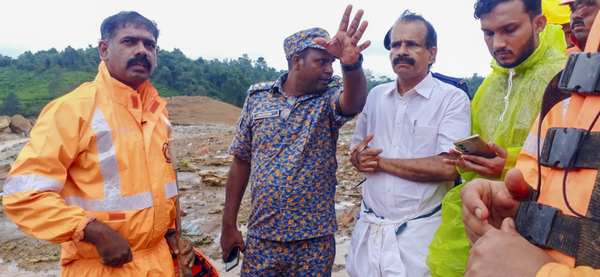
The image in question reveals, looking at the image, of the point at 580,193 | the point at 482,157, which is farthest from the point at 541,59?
the point at 580,193

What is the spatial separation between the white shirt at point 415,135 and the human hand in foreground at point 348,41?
52 centimetres

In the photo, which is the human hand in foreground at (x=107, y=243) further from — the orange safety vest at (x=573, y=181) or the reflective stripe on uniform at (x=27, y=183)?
the orange safety vest at (x=573, y=181)

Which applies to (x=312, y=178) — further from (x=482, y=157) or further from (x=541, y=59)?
(x=541, y=59)

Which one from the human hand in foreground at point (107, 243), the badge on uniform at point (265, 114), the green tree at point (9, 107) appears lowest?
the green tree at point (9, 107)

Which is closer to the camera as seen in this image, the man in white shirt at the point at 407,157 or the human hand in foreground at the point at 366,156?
the man in white shirt at the point at 407,157

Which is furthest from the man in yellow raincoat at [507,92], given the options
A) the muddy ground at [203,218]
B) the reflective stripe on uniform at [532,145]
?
the muddy ground at [203,218]

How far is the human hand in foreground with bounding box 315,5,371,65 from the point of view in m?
2.27

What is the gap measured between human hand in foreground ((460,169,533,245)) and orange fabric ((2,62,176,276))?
1.66 m

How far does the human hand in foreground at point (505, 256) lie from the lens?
1045 millimetres

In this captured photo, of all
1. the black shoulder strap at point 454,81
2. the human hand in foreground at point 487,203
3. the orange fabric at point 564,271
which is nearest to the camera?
Result: the orange fabric at point 564,271

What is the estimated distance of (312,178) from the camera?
271 cm

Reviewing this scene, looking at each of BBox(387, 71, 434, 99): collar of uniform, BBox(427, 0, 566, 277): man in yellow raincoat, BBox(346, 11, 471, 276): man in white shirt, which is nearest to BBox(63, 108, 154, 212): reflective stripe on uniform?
BBox(346, 11, 471, 276): man in white shirt

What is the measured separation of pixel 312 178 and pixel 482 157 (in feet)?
3.47

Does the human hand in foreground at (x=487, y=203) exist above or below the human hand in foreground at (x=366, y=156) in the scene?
above
